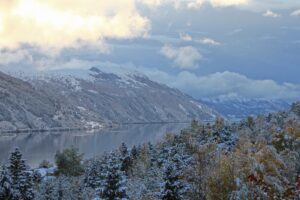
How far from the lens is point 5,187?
159 feet

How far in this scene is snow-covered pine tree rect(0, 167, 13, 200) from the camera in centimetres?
4850

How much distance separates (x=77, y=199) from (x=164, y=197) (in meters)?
33.8

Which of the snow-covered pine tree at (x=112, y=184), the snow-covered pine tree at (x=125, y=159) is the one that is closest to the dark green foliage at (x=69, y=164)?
the snow-covered pine tree at (x=125, y=159)

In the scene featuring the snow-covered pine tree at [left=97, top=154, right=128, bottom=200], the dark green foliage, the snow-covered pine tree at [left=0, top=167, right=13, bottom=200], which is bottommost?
the dark green foliage

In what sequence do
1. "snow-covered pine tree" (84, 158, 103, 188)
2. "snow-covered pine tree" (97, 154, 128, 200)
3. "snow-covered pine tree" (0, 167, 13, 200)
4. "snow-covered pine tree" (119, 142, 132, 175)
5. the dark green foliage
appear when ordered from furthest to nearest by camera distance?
the dark green foliage
"snow-covered pine tree" (119, 142, 132, 175)
"snow-covered pine tree" (84, 158, 103, 188)
"snow-covered pine tree" (0, 167, 13, 200)
"snow-covered pine tree" (97, 154, 128, 200)

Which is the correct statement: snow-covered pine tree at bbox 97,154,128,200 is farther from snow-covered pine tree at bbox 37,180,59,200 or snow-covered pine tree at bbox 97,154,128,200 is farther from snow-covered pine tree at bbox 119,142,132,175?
snow-covered pine tree at bbox 119,142,132,175

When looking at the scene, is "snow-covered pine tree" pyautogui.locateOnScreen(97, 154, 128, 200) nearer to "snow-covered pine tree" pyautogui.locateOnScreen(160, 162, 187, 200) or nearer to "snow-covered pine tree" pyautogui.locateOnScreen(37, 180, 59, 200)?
"snow-covered pine tree" pyautogui.locateOnScreen(160, 162, 187, 200)

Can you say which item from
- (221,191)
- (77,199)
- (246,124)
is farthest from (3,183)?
(246,124)

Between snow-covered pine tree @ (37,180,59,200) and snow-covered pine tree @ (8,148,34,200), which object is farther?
snow-covered pine tree @ (37,180,59,200)

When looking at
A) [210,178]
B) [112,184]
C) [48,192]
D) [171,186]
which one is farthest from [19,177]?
Result: [210,178]

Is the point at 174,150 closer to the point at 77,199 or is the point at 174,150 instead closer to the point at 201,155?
the point at 77,199

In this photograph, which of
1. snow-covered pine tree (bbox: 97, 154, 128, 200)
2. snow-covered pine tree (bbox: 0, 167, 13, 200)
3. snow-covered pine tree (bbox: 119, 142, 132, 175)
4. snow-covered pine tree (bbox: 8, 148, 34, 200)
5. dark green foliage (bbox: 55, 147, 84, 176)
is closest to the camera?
snow-covered pine tree (bbox: 97, 154, 128, 200)

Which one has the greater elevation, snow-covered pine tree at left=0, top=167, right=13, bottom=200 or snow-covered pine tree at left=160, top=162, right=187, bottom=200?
snow-covered pine tree at left=160, top=162, right=187, bottom=200

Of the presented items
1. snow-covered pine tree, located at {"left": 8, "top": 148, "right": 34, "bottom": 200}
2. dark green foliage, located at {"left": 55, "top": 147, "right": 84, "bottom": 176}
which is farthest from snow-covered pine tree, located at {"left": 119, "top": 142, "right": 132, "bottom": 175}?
snow-covered pine tree, located at {"left": 8, "top": 148, "right": 34, "bottom": 200}
